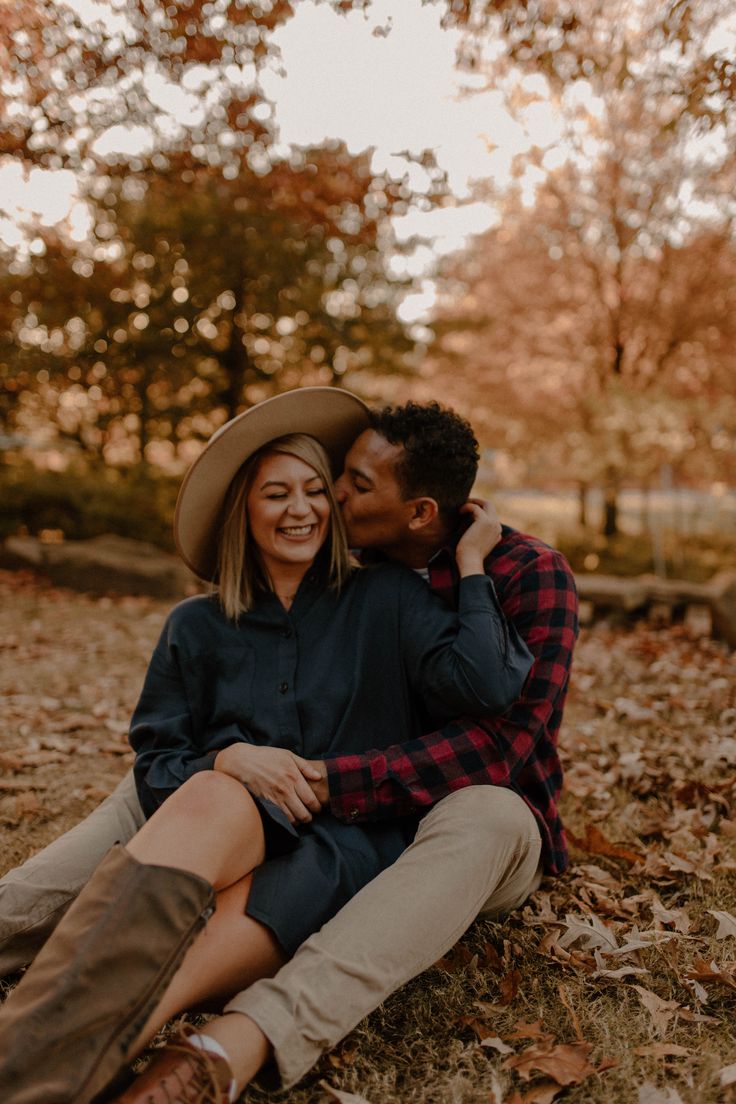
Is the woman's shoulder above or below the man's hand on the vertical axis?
above

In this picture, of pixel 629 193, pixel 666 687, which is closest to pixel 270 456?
pixel 666 687

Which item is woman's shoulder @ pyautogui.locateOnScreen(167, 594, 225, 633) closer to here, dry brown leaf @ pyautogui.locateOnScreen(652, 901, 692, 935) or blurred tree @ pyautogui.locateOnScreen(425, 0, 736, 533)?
dry brown leaf @ pyautogui.locateOnScreen(652, 901, 692, 935)

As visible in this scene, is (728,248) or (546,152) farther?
(728,248)

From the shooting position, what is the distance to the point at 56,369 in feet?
34.8

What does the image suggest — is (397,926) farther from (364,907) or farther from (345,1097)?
(345,1097)

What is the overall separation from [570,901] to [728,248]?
10.3m

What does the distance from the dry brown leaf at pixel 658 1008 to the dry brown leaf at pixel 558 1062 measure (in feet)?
0.77

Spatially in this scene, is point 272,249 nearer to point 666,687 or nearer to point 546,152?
point 546,152

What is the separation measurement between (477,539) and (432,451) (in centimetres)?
36

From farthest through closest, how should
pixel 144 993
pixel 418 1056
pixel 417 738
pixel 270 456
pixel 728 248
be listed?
pixel 728 248
pixel 270 456
pixel 417 738
pixel 418 1056
pixel 144 993

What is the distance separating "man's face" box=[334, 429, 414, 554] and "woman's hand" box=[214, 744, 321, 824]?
91 centimetres

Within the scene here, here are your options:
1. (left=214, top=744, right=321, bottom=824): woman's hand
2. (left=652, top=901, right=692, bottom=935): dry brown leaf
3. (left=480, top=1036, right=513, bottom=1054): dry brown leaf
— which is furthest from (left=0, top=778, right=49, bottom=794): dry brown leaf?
(left=652, top=901, right=692, bottom=935): dry brown leaf

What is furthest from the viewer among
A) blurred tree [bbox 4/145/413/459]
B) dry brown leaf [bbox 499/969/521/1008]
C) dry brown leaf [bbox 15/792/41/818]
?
blurred tree [bbox 4/145/413/459]

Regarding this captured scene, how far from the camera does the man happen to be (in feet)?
7.02
